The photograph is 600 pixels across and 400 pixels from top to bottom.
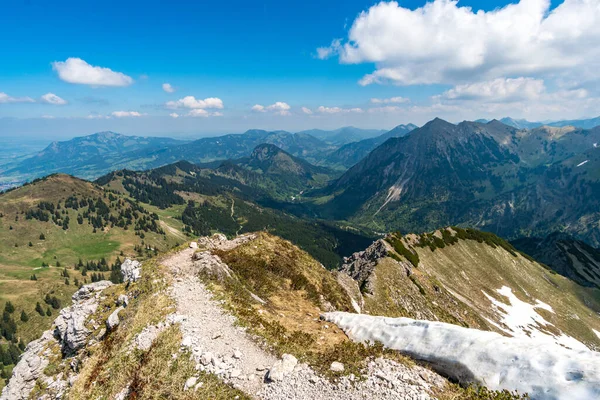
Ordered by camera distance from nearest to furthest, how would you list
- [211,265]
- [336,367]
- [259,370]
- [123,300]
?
1. [336,367]
2. [259,370]
3. [123,300]
4. [211,265]

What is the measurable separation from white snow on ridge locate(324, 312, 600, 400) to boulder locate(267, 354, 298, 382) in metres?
7.34

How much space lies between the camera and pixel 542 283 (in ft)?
418

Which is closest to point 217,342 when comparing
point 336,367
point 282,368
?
point 282,368

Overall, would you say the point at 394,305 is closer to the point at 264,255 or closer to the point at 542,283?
the point at 264,255

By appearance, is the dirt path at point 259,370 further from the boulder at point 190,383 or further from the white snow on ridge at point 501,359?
the white snow on ridge at point 501,359

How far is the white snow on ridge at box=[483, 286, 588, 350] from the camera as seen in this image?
81981 mm

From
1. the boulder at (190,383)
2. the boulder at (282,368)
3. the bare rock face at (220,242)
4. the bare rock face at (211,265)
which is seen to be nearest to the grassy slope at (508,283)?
the bare rock face at (220,242)

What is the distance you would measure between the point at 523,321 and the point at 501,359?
97639mm

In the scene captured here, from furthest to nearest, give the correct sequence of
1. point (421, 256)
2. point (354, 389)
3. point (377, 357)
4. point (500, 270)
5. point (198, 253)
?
1. point (500, 270)
2. point (421, 256)
3. point (198, 253)
4. point (377, 357)
5. point (354, 389)

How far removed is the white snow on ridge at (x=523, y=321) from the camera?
269ft

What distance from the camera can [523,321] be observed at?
88875mm

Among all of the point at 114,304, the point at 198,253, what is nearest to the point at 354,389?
the point at 198,253

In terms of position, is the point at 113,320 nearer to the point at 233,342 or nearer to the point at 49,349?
the point at 49,349

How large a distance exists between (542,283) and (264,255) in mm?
145998
